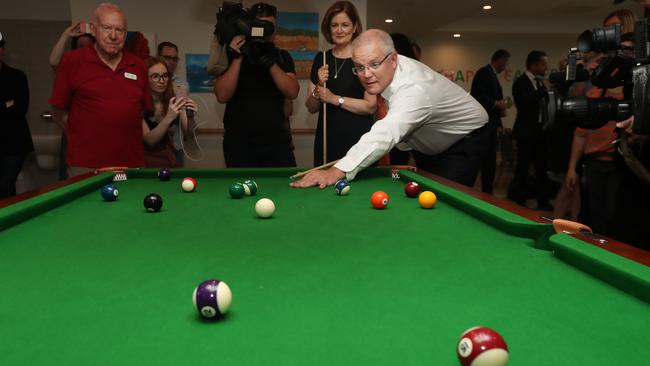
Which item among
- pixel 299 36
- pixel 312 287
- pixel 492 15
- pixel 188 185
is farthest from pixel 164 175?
pixel 492 15

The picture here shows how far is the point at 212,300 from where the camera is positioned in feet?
2.46

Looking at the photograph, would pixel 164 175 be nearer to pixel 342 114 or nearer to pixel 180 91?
pixel 342 114

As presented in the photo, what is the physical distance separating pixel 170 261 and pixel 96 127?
1.87 meters

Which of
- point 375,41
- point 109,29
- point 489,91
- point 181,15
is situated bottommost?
point 489,91

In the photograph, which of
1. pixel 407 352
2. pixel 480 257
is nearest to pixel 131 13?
pixel 480 257

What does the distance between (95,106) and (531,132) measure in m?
3.86

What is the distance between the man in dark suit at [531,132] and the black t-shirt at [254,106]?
2.86m

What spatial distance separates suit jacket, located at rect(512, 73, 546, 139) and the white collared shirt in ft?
8.09

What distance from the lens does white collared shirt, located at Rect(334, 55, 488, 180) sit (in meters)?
2.13

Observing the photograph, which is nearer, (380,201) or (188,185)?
(380,201)

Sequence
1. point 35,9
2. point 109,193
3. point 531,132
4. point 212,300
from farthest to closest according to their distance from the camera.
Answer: point 35,9 < point 531,132 < point 109,193 < point 212,300

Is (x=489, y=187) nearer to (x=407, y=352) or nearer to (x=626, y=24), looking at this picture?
(x=626, y=24)

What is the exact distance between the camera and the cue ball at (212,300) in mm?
749

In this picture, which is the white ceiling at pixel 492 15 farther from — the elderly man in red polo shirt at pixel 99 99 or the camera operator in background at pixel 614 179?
the elderly man in red polo shirt at pixel 99 99
